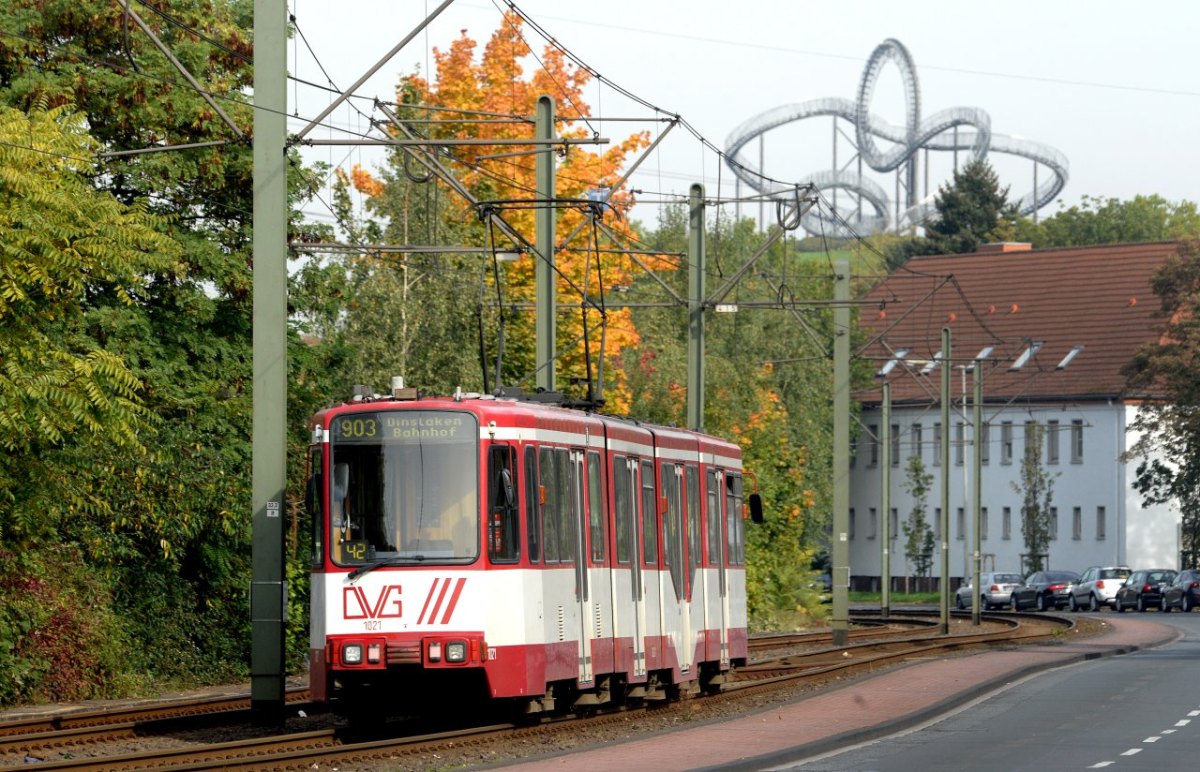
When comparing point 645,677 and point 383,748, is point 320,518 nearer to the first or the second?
point 383,748

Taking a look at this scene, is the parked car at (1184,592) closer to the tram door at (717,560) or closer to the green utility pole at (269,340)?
the tram door at (717,560)

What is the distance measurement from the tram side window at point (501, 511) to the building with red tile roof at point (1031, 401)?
6564 centimetres

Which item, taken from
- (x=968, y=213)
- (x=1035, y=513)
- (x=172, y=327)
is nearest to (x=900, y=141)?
(x=968, y=213)

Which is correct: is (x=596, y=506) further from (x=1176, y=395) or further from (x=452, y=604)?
(x=1176, y=395)

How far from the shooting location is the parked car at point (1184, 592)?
71062 millimetres

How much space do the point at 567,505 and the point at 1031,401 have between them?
72041mm

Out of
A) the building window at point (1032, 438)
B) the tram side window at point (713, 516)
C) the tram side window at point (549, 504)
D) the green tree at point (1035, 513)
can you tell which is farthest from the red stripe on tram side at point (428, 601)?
the building window at point (1032, 438)

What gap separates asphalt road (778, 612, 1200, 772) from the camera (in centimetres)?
1908

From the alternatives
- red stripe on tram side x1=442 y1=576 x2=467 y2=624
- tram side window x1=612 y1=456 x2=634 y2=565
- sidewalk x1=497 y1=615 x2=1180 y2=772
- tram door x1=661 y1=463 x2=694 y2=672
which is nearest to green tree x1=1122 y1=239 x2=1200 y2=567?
sidewalk x1=497 y1=615 x2=1180 y2=772

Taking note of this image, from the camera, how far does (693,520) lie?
2694 cm

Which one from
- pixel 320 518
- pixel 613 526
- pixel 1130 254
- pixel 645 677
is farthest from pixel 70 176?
pixel 1130 254

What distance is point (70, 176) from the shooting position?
23.1m

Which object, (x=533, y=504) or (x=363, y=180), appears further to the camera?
(x=363, y=180)

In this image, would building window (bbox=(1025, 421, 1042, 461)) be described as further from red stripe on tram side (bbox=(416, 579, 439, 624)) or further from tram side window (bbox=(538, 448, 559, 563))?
red stripe on tram side (bbox=(416, 579, 439, 624))
